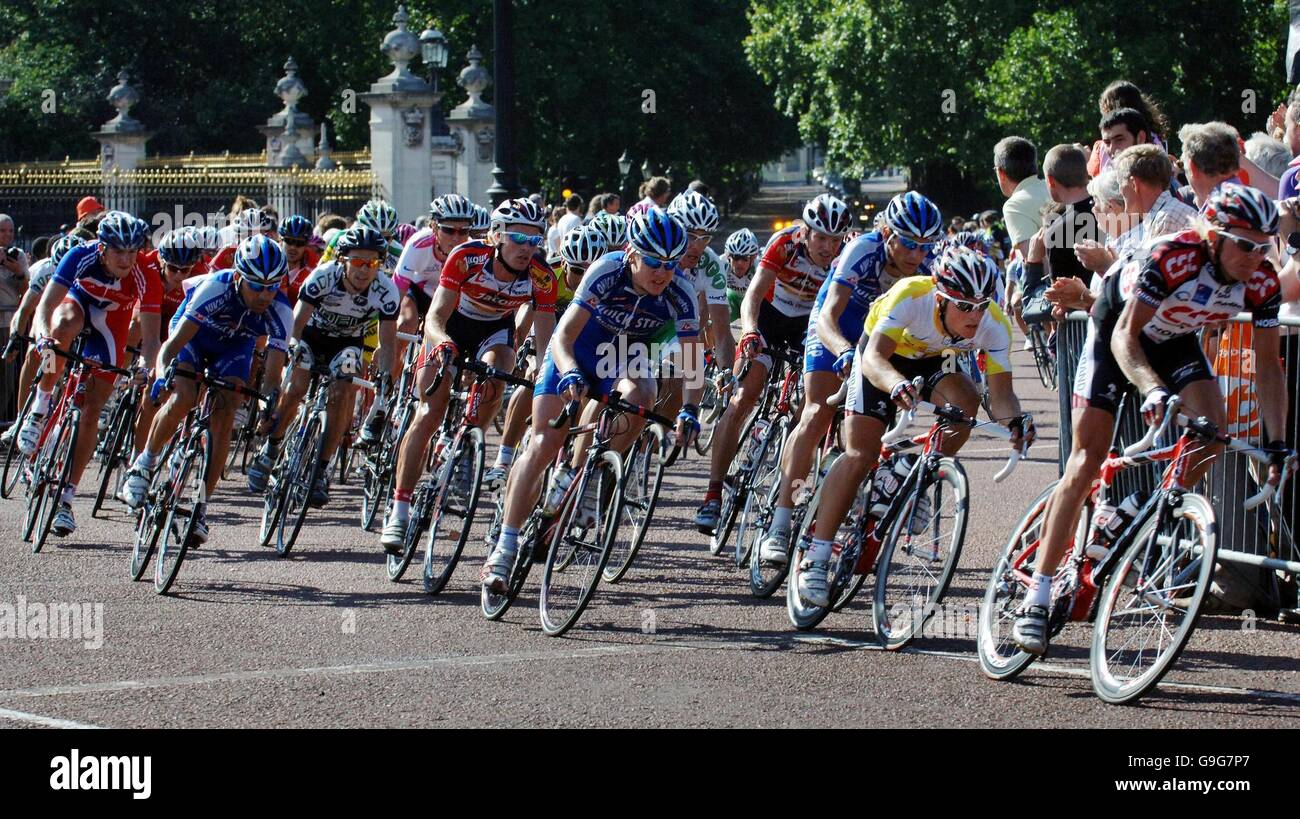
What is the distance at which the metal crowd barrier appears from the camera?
8.52 meters

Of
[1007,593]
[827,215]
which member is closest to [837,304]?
[827,215]

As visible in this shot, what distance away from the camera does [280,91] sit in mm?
44938

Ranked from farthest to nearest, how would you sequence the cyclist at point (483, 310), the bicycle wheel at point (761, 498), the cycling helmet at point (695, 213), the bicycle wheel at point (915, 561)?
the cycling helmet at point (695, 213), the cyclist at point (483, 310), the bicycle wheel at point (761, 498), the bicycle wheel at point (915, 561)

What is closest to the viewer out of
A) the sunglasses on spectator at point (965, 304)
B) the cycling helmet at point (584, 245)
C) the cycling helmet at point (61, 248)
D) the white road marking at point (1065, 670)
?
the white road marking at point (1065, 670)

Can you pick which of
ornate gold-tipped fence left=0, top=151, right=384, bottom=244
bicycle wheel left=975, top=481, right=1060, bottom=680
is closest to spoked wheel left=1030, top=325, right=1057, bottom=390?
ornate gold-tipped fence left=0, top=151, right=384, bottom=244

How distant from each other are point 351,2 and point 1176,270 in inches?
2050

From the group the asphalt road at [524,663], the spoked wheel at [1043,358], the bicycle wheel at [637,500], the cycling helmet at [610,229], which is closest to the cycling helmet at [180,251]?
the asphalt road at [524,663]

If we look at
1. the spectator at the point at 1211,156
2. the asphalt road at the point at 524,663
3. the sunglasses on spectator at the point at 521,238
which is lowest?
the asphalt road at the point at 524,663

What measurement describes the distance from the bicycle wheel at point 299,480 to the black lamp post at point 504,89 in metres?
9.91

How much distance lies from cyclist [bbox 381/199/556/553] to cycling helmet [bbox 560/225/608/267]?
562mm

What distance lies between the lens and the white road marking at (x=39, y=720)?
22.3 feet

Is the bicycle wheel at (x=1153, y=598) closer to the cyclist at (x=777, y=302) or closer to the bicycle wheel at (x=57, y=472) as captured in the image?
the cyclist at (x=777, y=302)

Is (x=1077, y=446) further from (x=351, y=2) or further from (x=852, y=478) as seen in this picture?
(x=351, y=2)

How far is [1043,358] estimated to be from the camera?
79.5 feet
